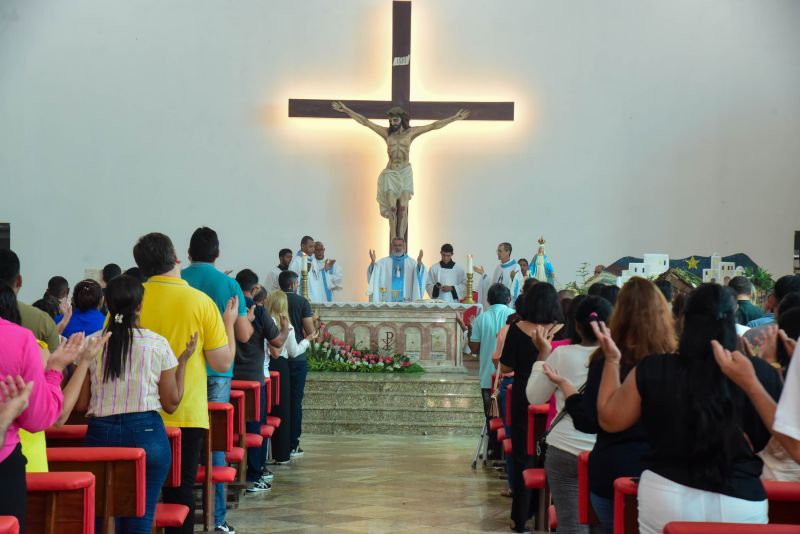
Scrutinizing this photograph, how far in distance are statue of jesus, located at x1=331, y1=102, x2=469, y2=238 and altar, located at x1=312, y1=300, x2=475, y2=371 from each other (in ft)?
8.13

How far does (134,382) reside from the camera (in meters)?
4.09

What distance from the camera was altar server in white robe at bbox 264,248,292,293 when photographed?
555 inches

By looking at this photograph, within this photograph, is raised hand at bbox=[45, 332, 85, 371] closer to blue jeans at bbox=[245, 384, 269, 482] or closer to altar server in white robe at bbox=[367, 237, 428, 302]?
blue jeans at bbox=[245, 384, 269, 482]

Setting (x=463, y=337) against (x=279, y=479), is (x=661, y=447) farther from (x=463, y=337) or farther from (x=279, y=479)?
(x=463, y=337)

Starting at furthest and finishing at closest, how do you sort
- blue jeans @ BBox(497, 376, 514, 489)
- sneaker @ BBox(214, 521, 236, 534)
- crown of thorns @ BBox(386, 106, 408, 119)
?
crown of thorns @ BBox(386, 106, 408, 119), blue jeans @ BBox(497, 376, 514, 489), sneaker @ BBox(214, 521, 236, 534)

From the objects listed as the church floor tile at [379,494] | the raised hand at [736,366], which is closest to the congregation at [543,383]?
the raised hand at [736,366]

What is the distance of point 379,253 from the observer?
15.6m

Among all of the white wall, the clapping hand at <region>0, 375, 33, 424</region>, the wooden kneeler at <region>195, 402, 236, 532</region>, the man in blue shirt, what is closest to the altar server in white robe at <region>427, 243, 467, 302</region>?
the white wall

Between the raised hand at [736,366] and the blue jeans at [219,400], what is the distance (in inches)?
136

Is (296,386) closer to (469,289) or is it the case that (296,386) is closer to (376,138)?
(469,289)

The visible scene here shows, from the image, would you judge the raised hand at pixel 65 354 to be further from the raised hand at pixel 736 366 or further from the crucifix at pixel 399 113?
the crucifix at pixel 399 113

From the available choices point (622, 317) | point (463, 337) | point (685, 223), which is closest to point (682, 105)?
point (685, 223)

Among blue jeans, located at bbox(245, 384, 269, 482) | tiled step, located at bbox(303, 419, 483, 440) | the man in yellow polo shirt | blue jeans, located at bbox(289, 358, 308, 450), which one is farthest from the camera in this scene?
tiled step, located at bbox(303, 419, 483, 440)

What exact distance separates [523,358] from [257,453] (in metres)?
2.55
